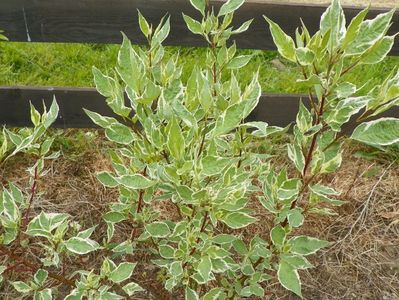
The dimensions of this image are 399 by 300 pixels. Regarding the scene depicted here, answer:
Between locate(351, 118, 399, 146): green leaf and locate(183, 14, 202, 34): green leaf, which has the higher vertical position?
locate(183, 14, 202, 34): green leaf

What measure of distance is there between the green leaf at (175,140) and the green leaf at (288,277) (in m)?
0.50

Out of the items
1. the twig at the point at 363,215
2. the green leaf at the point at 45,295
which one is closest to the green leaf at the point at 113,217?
the green leaf at the point at 45,295

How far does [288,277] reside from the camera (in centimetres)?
144

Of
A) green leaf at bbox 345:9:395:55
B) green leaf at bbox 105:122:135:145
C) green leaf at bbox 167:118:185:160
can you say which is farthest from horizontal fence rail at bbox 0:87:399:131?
green leaf at bbox 167:118:185:160

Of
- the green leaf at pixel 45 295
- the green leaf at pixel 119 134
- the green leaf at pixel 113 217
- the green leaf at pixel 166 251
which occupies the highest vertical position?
the green leaf at pixel 119 134

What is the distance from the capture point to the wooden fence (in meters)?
2.24

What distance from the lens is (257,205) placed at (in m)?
2.45

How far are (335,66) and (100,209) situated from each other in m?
1.42

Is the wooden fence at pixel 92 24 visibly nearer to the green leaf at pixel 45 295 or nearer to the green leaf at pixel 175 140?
the green leaf at pixel 45 295

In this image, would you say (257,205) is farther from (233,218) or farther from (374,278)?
(233,218)

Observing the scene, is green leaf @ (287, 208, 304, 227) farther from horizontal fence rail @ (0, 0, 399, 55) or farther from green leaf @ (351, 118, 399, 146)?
horizontal fence rail @ (0, 0, 399, 55)

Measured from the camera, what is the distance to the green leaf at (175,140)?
1.12 meters

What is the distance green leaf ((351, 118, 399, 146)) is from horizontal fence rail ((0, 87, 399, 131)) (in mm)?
1149

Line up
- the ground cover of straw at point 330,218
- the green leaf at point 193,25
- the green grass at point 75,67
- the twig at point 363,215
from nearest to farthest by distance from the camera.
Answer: the green leaf at point 193,25
the ground cover of straw at point 330,218
the twig at point 363,215
the green grass at point 75,67
